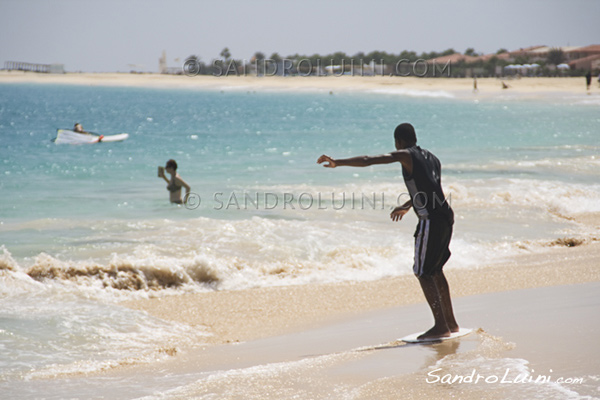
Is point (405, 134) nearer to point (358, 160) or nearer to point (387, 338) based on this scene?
point (358, 160)

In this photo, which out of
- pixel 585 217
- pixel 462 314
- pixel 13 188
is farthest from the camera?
pixel 13 188

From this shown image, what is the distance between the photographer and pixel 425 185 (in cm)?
464

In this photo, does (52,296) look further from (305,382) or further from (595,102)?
(595,102)

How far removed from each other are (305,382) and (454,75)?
347 ft

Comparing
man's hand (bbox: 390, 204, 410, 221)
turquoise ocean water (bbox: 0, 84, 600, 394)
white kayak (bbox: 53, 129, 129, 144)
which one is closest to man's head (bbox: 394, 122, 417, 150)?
man's hand (bbox: 390, 204, 410, 221)

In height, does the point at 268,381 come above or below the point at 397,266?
above

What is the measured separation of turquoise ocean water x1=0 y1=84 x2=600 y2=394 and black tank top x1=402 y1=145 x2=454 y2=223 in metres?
2.53

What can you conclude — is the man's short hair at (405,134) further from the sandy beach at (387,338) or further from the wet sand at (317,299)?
the wet sand at (317,299)

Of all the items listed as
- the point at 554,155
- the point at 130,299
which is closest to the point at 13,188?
the point at 130,299

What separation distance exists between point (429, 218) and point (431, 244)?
0.18 m

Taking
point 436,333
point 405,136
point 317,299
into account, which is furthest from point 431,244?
point 317,299

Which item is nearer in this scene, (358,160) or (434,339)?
(358,160)

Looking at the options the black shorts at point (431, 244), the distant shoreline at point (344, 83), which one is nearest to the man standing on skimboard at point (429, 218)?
the black shorts at point (431, 244)

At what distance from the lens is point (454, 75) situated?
345ft
